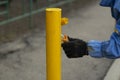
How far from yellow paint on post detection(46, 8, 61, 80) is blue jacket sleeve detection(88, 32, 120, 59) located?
26 centimetres

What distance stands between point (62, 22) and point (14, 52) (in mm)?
2998

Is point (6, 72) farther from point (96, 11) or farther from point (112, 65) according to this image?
point (96, 11)

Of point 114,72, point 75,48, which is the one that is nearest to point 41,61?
point 114,72

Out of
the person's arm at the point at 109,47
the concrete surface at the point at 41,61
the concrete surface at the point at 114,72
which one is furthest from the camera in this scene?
the concrete surface at the point at 41,61

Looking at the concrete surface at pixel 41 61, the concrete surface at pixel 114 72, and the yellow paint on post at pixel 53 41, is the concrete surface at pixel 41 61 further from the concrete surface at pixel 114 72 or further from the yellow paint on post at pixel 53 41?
the yellow paint on post at pixel 53 41

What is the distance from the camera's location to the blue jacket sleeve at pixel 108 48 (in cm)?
309

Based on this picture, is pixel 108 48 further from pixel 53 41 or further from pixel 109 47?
pixel 53 41

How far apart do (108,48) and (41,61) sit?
2.81 meters

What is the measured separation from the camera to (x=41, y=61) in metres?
5.85

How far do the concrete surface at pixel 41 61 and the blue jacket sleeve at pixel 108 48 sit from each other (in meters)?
2.06

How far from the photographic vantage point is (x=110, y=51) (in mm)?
3102

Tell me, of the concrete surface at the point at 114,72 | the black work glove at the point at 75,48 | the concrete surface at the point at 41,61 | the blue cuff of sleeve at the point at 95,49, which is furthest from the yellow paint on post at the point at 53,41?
the concrete surface at the point at 41,61

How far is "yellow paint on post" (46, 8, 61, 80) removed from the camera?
310 cm

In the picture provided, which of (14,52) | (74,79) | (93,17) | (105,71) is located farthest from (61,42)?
(93,17)
